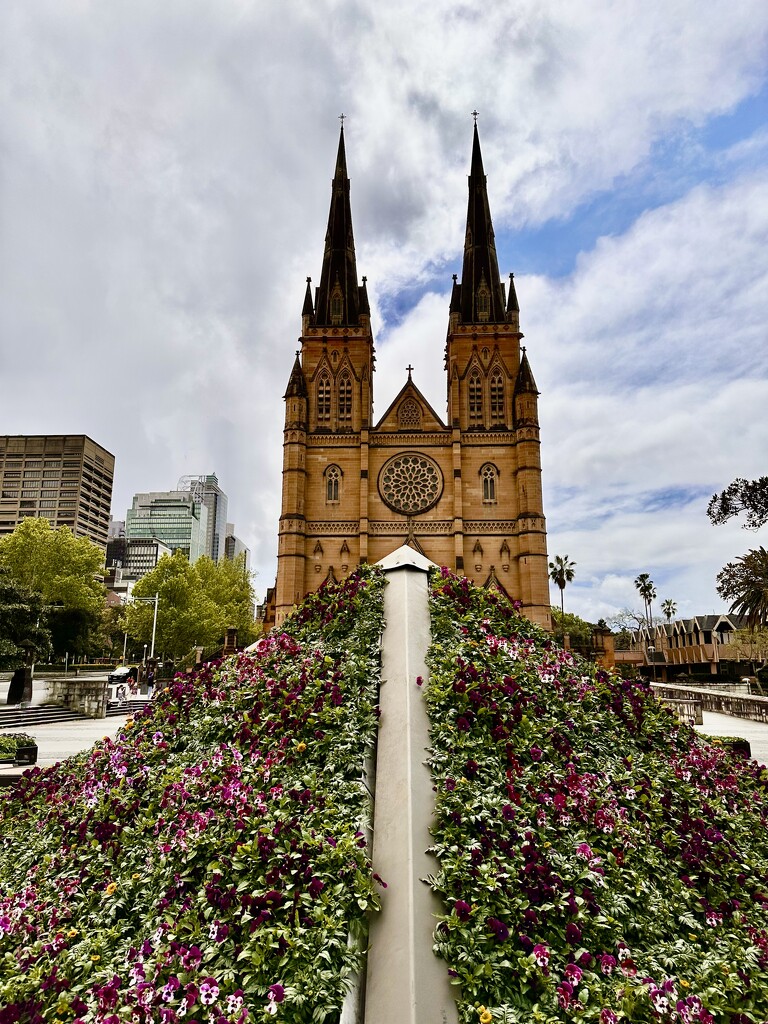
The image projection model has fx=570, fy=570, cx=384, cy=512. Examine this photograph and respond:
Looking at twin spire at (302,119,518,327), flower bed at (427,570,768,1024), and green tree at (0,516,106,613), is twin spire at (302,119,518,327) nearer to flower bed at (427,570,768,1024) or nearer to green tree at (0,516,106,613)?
green tree at (0,516,106,613)

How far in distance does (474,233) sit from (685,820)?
45.0 metres

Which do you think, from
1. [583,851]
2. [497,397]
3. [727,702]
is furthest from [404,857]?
[497,397]

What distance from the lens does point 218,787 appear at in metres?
3.64

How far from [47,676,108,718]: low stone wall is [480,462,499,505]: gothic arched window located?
2338 cm

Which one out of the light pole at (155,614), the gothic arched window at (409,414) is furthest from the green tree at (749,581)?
the light pole at (155,614)

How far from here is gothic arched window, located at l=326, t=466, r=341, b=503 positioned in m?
36.0

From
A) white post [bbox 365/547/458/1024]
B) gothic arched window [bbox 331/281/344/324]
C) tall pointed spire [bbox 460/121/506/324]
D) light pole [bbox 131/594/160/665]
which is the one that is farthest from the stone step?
tall pointed spire [bbox 460/121/506/324]

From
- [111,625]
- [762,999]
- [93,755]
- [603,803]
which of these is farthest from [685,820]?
[111,625]

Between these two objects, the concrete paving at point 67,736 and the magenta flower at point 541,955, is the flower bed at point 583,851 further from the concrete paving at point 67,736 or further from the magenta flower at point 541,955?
the concrete paving at point 67,736

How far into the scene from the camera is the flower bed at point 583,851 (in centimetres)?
238

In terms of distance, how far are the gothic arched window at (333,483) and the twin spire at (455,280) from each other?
34.8ft

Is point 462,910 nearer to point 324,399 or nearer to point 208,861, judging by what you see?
point 208,861

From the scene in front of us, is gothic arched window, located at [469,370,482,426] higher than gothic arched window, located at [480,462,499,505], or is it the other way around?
gothic arched window, located at [469,370,482,426]

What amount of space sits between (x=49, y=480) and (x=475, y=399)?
361ft
